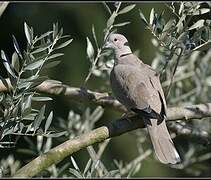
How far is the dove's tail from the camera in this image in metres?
2.89

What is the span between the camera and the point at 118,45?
3826 mm

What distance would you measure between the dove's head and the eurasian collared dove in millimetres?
254

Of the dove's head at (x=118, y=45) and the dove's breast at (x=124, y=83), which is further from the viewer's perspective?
the dove's head at (x=118, y=45)

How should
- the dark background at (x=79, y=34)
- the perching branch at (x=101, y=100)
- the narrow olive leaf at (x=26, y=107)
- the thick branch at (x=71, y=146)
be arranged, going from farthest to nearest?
the dark background at (x=79, y=34) → the perching branch at (x=101, y=100) → the thick branch at (x=71, y=146) → the narrow olive leaf at (x=26, y=107)

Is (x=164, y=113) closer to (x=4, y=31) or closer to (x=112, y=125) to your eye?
(x=112, y=125)

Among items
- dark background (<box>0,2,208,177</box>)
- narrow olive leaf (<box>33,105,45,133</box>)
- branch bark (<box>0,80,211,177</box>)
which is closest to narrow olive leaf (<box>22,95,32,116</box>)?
narrow olive leaf (<box>33,105,45,133</box>)

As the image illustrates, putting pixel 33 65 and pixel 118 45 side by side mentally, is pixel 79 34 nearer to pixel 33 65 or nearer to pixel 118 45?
pixel 118 45

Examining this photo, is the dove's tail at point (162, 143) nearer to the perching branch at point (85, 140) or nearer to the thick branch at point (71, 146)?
the perching branch at point (85, 140)

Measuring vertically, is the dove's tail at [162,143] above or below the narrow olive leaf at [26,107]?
below

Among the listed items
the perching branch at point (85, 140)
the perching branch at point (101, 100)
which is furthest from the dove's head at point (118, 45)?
the perching branch at point (85, 140)

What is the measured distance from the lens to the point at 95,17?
23.7 ft

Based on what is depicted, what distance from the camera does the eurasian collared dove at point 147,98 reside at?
2.94 meters

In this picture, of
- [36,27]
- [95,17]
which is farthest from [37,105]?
[95,17]

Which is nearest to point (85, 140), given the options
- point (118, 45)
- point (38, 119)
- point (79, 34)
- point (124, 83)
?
point (38, 119)
